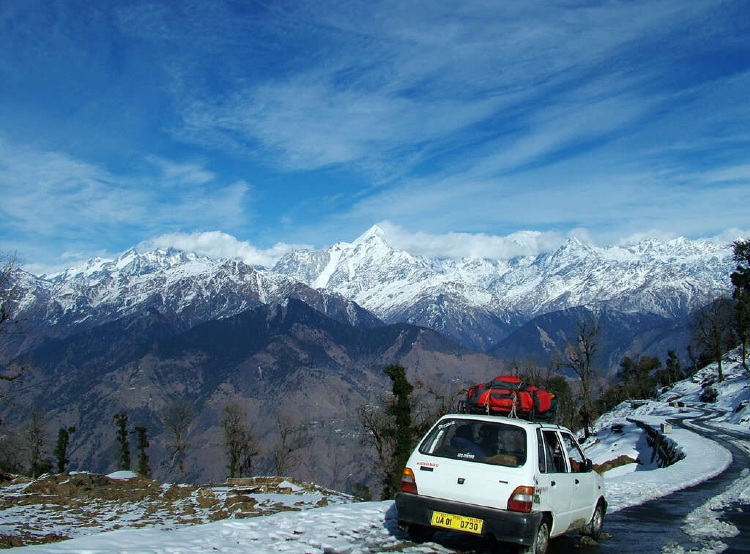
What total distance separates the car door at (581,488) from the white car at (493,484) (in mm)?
37

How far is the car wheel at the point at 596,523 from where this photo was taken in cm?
1234

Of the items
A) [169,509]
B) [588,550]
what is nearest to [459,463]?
[588,550]

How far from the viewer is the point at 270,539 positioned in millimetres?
10719

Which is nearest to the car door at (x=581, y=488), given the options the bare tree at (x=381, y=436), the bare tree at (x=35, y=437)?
the bare tree at (x=381, y=436)

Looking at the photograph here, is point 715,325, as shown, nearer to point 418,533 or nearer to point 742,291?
point 742,291

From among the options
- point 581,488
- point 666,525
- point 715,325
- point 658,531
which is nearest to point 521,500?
point 581,488

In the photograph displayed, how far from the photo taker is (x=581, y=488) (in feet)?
38.3

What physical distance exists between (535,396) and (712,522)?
19.4 feet

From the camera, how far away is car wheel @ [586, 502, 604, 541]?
40.5 ft

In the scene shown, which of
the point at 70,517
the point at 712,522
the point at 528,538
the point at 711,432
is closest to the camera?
the point at 528,538

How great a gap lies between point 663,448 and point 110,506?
32.1 metres

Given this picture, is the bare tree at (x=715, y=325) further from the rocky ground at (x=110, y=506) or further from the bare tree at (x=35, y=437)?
the bare tree at (x=35, y=437)

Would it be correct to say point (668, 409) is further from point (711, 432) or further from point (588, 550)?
point (588, 550)

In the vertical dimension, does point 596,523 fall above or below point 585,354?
below
